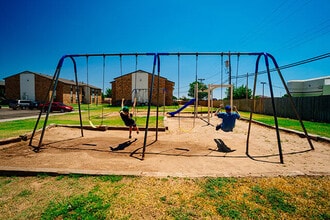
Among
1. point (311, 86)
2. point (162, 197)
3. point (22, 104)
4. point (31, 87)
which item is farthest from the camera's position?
point (31, 87)

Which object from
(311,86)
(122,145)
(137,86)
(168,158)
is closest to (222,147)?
(168,158)

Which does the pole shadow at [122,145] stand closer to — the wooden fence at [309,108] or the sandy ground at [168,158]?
the sandy ground at [168,158]

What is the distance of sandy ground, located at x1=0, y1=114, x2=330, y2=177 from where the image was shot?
391 cm

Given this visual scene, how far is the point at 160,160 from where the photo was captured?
185 inches

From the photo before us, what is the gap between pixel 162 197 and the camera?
9.26 ft

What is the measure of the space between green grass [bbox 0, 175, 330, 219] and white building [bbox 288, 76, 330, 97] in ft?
97.1

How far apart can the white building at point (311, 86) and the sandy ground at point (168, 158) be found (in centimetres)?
2539

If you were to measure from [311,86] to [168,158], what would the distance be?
34261mm

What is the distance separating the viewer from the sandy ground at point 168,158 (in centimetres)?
391

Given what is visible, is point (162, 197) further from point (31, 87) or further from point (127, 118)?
point (31, 87)

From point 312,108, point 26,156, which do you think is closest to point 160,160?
point 26,156

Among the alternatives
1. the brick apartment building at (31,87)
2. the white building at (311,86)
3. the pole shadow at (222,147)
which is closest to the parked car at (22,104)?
the brick apartment building at (31,87)

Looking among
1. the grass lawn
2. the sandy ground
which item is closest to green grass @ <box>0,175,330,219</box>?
the grass lawn

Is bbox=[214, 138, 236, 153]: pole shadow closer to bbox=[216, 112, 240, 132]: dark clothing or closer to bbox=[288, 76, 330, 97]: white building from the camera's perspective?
bbox=[216, 112, 240, 132]: dark clothing
